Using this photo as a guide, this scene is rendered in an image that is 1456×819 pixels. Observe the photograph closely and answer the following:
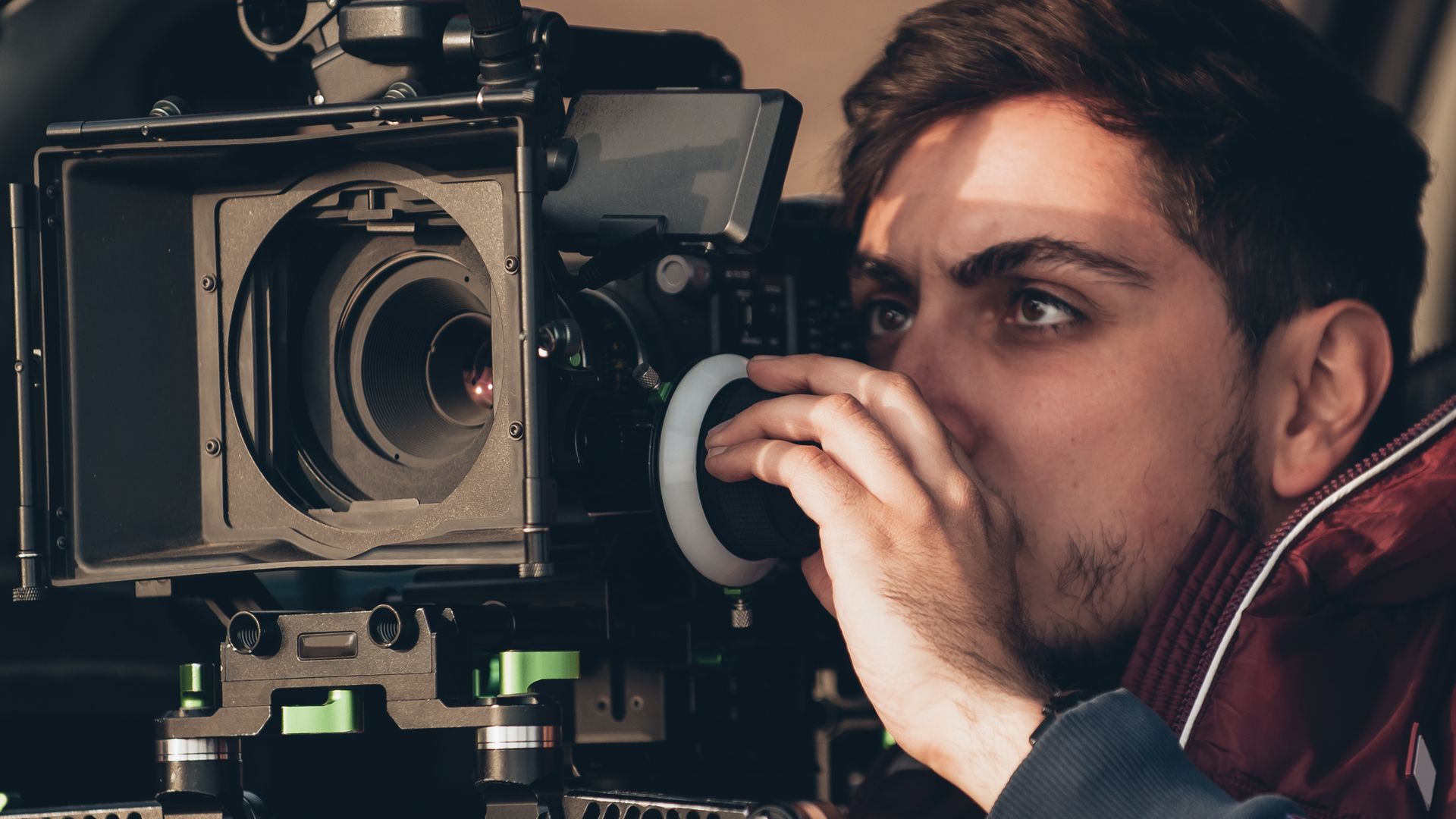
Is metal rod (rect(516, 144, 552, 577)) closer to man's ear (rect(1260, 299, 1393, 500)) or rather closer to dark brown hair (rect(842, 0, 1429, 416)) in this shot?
dark brown hair (rect(842, 0, 1429, 416))

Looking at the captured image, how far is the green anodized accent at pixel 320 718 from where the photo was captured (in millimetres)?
1062

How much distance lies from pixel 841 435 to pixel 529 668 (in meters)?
0.29

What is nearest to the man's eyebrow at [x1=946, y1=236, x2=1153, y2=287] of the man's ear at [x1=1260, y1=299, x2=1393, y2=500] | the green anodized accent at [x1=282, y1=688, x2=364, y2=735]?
the man's ear at [x1=1260, y1=299, x2=1393, y2=500]

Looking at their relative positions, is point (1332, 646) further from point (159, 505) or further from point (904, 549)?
point (159, 505)

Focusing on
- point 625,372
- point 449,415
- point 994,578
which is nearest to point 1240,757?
point 994,578

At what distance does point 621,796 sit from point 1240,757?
45 cm

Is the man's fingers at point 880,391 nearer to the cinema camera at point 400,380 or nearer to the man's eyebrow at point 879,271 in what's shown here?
the cinema camera at point 400,380

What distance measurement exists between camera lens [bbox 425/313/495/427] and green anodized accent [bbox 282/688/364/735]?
0.78 feet

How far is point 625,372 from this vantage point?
112 centimetres

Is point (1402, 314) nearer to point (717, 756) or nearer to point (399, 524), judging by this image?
point (717, 756)

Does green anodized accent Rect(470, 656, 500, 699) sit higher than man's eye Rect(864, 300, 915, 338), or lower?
lower

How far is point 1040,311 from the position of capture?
1264 mm

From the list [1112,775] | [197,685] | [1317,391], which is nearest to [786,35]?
[1317,391]

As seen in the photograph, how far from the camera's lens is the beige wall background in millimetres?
2633
